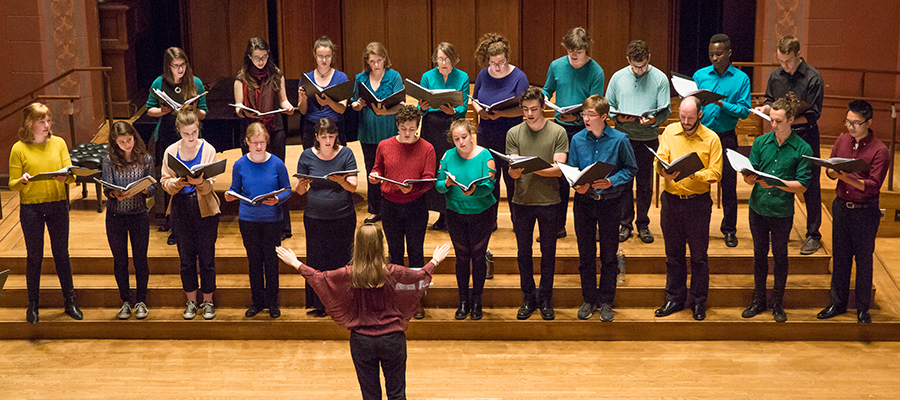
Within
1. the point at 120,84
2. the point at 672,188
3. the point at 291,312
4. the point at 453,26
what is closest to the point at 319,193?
the point at 291,312

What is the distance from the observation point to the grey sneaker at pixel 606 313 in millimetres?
6004

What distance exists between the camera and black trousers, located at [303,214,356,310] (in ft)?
19.1

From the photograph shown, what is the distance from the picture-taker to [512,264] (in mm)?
6559

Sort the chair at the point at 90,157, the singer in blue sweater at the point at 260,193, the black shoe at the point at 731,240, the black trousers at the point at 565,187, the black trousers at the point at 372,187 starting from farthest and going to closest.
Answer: the chair at the point at 90,157
the black shoe at the point at 731,240
the black trousers at the point at 372,187
the black trousers at the point at 565,187
the singer in blue sweater at the point at 260,193

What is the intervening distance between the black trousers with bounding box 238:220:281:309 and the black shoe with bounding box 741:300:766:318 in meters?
2.96

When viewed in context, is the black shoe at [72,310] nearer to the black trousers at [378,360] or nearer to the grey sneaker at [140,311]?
the grey sneaker at [140,311]

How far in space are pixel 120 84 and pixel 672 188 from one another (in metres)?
6.06

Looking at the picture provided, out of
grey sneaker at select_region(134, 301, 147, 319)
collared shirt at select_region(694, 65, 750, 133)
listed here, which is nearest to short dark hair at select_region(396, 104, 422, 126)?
collared shirt at select_region(694, 65, 750, 133)

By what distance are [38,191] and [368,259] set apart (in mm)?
2773

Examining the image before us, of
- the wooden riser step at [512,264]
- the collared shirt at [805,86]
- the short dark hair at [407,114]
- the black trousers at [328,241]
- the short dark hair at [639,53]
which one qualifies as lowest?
the wooden riser step at [512,264]

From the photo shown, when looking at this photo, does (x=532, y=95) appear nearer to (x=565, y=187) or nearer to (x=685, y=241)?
(x=565, y=187)

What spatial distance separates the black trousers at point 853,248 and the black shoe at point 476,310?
222 centimetres

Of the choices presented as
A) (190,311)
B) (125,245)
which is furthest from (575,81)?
(125,245)

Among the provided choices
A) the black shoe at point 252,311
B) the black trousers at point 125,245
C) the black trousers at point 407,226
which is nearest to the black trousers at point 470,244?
the black trousers at point 407,226
